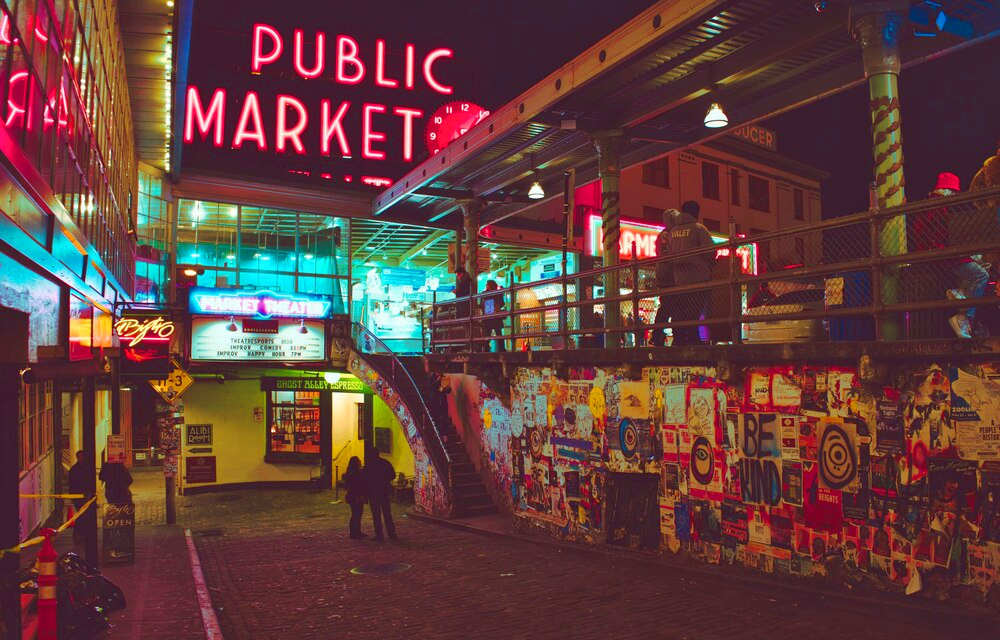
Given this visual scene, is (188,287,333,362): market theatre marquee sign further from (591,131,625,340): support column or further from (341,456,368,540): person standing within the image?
(591,131,625,340): support column

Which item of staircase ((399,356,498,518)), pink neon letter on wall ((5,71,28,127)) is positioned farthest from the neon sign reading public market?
pink neon letter on wall ((5,71,28,127))

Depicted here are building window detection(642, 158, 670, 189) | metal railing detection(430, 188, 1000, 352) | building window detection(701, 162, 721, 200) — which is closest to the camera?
metal railing detection(430, 188, 1000, 352)

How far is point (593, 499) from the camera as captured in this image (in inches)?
467

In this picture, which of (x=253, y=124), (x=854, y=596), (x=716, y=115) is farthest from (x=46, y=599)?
(x=253, y=124)

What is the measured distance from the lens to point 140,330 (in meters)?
15.2

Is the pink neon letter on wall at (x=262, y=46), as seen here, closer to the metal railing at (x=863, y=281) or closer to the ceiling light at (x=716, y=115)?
the ceiling light at (x=716, y=115)

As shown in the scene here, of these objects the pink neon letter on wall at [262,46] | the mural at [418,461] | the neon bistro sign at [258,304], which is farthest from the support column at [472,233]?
the pink neon letter on wall at [262,46]

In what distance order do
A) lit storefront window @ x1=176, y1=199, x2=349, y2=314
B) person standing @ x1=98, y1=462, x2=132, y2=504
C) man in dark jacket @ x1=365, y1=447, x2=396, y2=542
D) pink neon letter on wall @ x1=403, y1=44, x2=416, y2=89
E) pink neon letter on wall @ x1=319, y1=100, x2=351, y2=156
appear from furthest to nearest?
1. pink neon letter on wall @ x1=403, y1=44, x2=416, y2=89
2. pink neon letter on wall @ x1=319, y1=100, x2=351, y2=156
3. lit storefront window @ x1=176, y1=199, x2=349, y2=314
4. man in dark jacket @ x1=365, y1=447, x2=396, y2=542
5. person standing @ x1=98, y1=462, x2=132, y2=504

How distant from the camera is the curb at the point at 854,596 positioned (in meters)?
6.63

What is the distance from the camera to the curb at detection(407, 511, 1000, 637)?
6.63 m

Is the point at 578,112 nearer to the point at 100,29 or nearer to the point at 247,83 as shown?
the point at 100,29

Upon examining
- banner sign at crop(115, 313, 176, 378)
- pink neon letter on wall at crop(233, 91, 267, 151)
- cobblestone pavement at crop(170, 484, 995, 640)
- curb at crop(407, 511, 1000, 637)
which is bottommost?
cobblestone pavement at crop(170, 484, 995, 640)

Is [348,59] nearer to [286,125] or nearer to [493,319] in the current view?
A: [286,125]

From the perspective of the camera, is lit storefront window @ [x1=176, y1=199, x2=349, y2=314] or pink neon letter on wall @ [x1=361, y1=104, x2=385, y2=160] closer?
lit storefront window @ [x1=176, y1=199, x2=349, y2=314]
